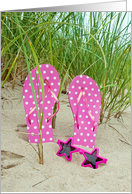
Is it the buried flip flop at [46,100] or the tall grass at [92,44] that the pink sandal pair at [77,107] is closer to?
the buried flip flop at [46,100]

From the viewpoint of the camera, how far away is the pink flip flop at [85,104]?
766 millimetres

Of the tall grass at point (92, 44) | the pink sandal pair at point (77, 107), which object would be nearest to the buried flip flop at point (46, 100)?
the pink sandal pair at point (77, 107)

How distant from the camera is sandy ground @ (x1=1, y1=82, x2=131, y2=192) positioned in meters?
0.54

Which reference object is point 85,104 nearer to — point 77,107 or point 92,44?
point 77,107

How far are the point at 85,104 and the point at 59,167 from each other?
0.85ft

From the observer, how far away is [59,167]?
63 centimetres

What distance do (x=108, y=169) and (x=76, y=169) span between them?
104mm

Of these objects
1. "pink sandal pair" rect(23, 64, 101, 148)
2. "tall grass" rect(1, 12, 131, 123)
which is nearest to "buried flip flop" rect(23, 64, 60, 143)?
"pink sandal pair" rect(23, 64, 101, 148)

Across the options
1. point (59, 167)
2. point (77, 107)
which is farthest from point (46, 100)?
point (59, 167)

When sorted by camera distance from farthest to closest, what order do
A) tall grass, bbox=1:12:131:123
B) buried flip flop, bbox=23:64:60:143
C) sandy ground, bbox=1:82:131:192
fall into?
tall grass, bbox=1:12:131:123 → buried flip flop, bbox=23:64:60:143 → sandy ground, bbox=1:82:131:192

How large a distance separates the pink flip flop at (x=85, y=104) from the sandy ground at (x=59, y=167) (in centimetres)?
7

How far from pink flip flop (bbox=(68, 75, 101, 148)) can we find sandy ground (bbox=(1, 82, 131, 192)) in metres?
0.07

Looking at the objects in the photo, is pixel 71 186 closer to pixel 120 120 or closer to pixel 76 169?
pixel 76 169

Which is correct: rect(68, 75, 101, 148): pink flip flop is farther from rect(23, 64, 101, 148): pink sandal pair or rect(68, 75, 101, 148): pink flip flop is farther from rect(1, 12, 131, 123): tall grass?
rect(1, 12, 131, 123): tall grass
